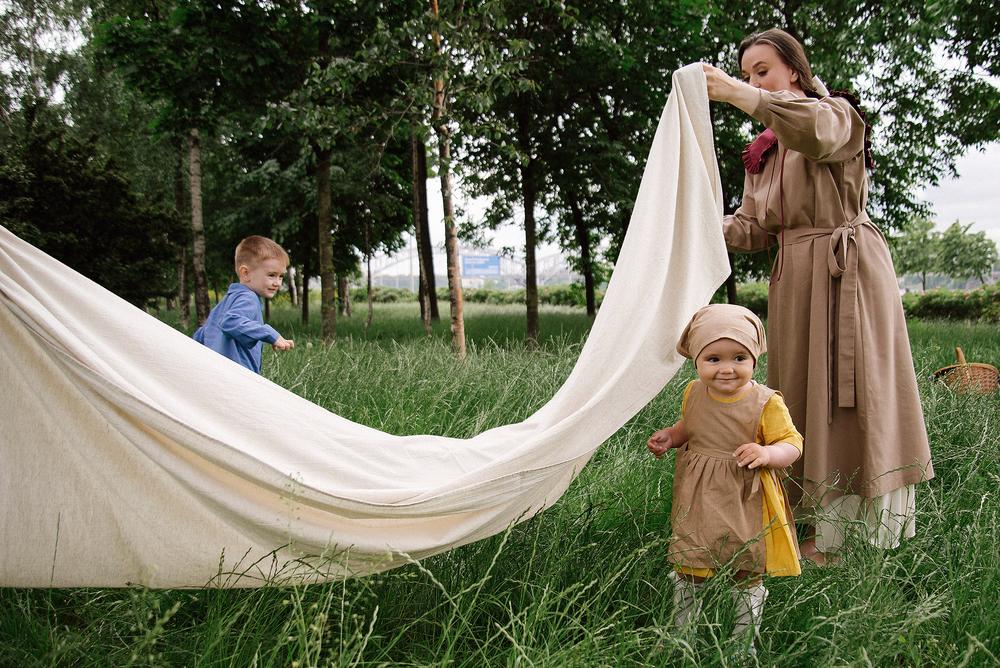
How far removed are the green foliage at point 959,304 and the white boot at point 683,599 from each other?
54.6 feet

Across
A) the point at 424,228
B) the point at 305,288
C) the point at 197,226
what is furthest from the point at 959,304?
the point at 197,226

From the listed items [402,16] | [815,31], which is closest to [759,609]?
[402,16]

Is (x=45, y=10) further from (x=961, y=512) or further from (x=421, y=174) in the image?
(x=961, y=512)

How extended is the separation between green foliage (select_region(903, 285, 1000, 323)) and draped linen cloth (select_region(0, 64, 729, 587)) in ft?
55.6

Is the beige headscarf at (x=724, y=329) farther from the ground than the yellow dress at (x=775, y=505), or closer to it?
farther from the ground

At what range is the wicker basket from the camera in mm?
4609

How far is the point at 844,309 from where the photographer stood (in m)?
2.29

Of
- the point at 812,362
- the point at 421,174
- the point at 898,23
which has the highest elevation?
the point at 898,23

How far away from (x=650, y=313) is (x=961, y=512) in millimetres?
1745

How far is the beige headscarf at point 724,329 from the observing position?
68.5 inches

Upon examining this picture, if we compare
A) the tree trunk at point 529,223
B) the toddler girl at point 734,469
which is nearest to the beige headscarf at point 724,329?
the toddler girl at point 734,469

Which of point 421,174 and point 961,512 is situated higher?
point 421,174

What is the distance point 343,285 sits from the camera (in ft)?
68.0

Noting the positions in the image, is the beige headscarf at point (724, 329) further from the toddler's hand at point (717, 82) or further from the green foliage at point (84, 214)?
the green foliage at point (84, 214)
